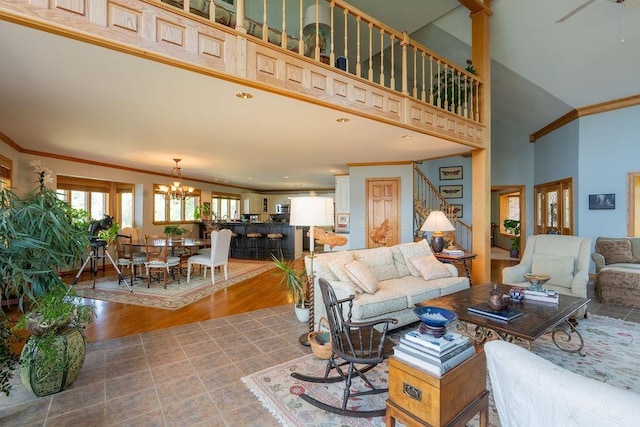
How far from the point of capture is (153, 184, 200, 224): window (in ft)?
28.5

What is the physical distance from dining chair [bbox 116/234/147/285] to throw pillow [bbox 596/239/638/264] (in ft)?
26.1

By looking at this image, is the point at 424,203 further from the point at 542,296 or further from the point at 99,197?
the point at 99,197

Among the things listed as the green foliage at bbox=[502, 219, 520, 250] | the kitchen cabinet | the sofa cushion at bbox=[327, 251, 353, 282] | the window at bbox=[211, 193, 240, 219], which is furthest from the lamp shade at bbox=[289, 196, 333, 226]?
the window at bbox=[211, 193, 240, 219]

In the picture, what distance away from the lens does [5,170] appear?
182 inches

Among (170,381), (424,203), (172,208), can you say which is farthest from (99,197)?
(424,203)

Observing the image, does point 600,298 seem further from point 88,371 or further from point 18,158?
point 18,158

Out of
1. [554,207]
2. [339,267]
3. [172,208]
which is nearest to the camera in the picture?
[339,267]

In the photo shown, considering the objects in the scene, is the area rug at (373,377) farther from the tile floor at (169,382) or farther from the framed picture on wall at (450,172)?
the framed picture on wall at (450,172)

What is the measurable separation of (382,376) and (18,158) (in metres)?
6.77

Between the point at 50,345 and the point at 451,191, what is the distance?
9695mm

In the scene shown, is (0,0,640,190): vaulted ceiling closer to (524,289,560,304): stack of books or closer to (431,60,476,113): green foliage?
(431,60,476,113): green foliage

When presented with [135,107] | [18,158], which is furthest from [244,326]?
[18,158]

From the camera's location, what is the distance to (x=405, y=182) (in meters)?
6.67

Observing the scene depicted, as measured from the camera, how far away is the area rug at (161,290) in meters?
4.56
